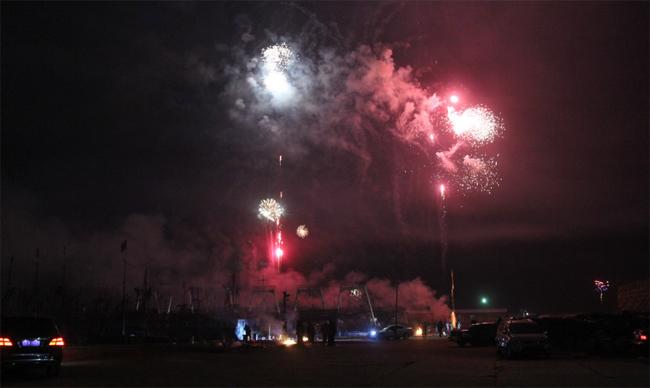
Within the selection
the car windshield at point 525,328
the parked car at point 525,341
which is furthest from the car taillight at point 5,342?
the car windshield at point 525,328

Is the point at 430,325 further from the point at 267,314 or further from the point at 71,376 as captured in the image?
the point at 71,376

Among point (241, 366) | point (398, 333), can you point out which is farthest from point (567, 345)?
point (398, 333)

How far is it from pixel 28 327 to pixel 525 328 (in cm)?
1636

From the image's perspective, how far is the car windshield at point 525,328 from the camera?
22531 millimetres

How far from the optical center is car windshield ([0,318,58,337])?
16.7m

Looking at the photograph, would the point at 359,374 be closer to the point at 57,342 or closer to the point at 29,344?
the point at 57,342

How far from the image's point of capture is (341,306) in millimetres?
125688

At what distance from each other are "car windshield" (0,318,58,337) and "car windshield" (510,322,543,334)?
50.4 feet

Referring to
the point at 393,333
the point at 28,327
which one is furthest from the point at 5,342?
the point at 393,333

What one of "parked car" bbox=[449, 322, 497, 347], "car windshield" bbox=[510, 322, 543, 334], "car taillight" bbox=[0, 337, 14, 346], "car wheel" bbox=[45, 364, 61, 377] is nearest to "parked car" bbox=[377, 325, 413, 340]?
"parked car" bbox=[449, 322, 497, 347]

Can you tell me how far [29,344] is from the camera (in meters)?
16.5

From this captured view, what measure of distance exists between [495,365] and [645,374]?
4875mm

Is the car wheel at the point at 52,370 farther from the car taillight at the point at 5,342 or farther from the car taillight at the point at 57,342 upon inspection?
the car taillight at the point at 5,342

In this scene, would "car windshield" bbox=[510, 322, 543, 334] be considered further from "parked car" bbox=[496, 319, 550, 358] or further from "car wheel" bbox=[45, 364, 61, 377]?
"car wheel" bbox=[45, 364, 61, 377]
